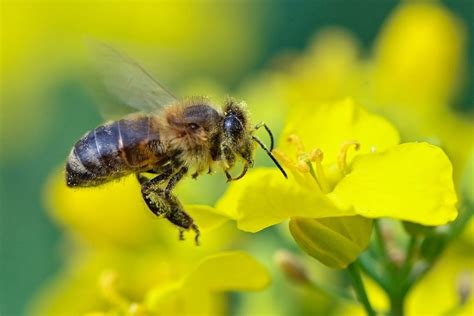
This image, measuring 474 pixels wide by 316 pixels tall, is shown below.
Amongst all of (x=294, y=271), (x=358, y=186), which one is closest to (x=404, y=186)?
(x=358, y=186)

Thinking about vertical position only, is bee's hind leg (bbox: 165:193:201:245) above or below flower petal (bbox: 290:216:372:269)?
below

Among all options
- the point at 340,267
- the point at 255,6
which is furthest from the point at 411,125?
the point at 255,6

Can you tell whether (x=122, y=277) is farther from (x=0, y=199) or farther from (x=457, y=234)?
(x=0, y=199)

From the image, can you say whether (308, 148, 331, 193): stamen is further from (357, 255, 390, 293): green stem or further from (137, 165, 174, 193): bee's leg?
(137, 165, 174, 193): bee's leg

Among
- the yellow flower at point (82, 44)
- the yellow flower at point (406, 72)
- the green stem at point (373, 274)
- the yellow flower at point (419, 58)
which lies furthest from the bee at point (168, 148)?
the yellow flower at point (82, 44)

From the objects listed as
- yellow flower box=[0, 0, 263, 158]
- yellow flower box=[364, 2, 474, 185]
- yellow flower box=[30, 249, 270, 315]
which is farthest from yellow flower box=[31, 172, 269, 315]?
yellow flower box=[0, 0, 263, 158]

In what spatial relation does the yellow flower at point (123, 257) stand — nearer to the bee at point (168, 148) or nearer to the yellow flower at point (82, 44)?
the bee at point (168, 148)

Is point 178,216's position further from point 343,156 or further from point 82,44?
point 82,44
